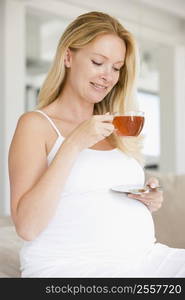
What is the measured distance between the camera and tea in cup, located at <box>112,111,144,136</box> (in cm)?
179

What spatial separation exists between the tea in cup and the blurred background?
143 inches

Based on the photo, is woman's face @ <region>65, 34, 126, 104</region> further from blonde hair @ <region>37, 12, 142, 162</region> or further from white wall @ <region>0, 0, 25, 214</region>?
white wall @ <region>0, 0, 25, 214</region>

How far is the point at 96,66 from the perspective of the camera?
1842mm

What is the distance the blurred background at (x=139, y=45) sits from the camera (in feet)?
17.6

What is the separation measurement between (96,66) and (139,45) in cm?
620

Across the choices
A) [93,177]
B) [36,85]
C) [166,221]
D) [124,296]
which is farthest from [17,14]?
[124,296]

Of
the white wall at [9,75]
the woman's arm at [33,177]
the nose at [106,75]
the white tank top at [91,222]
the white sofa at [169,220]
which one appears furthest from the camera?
the white wall at [9,75]

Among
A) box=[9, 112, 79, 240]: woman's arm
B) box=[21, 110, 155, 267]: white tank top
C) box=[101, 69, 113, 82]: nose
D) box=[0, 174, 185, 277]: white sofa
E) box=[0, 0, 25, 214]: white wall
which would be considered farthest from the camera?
box=[0, 0, 25, 214]: white wall

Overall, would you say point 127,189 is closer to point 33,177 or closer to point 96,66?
point 33,177

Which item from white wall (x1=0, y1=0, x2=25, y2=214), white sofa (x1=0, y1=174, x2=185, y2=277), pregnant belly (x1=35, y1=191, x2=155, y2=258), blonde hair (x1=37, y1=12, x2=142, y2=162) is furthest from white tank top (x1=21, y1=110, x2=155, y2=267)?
white wall (x1=0, y1=0, x2=25, y2=214)

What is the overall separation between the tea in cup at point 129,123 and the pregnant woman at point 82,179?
0.38 ft

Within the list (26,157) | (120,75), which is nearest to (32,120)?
(26,157)

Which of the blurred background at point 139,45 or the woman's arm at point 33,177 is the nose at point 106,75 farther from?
the blurred background at point 139,45

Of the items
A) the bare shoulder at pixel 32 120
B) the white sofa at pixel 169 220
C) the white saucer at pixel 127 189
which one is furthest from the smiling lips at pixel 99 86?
the white sofa at pixel 169 220
